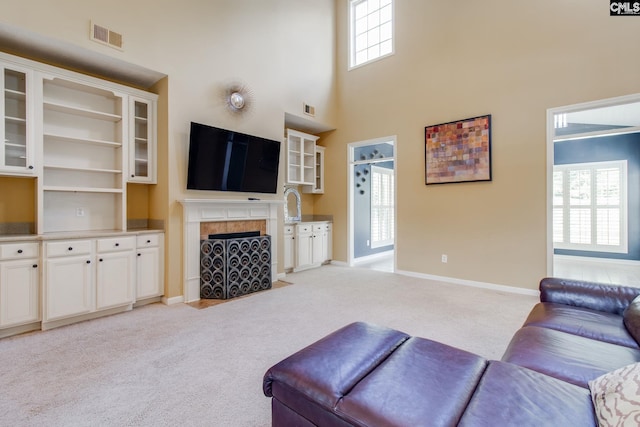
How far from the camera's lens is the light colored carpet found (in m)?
1.77

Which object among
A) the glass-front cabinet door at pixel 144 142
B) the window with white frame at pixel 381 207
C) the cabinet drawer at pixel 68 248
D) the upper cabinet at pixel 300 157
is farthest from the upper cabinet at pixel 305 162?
the cabinet drawer at pixel 68 248

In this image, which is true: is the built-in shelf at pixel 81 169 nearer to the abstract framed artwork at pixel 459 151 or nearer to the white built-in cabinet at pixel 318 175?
the white built-in cabinet at pixel 318 175

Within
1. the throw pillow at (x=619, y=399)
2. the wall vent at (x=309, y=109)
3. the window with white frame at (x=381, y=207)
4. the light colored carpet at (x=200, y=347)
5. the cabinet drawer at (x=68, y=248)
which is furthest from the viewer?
the window with white frame at (x=381, y=207)

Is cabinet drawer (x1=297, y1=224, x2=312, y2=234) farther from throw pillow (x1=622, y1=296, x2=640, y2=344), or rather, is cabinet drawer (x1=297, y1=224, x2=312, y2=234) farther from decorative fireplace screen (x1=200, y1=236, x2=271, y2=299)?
throw pillow (x1=622, y1=296, x2=640, y2=344)

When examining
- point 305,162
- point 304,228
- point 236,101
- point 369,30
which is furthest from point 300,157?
point 369,30

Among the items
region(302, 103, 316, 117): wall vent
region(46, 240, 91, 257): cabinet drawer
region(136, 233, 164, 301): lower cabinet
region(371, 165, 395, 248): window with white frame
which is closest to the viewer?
region(46, 240, 91, 257): cabinet drawer

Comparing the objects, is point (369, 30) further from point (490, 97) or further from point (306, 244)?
point (306, 244)

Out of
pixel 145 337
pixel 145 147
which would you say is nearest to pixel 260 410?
pixel 145 337

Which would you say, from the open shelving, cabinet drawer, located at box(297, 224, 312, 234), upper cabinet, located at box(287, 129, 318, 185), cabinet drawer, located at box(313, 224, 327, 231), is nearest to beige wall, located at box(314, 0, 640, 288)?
upper cabinet, located at box(287, 129, 318, 185)

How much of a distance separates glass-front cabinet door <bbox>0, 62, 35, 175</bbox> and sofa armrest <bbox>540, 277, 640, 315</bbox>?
15.8 ft

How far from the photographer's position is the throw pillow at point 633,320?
1592 millimetres

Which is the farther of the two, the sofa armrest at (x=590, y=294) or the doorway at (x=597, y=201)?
the doorway at (x=597, y=201)

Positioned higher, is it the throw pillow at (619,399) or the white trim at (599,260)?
the throw pillow at (619,399)

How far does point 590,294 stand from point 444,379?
1.70 metres
